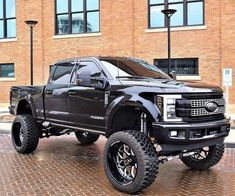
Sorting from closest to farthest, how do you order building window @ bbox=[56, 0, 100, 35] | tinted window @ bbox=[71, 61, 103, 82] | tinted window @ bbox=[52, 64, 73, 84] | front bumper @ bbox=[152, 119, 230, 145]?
front bumper @ bbox=[152, 119, 230, 145], tinted window @ bbox=[71, 61, 103, 82], tinted window @ bbox=[52, 64, 73, 84], building window @ bbox=[56, 0, 100, 35]

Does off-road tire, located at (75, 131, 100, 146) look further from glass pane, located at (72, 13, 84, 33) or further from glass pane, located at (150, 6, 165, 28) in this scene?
glass pane, located at (72, 13, 84, 33)

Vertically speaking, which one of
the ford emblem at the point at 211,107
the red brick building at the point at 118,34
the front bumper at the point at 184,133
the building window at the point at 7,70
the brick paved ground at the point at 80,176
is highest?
the red brick building at the point at 118,34

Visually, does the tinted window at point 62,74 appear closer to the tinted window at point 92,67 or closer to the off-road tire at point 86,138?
the tinted window at point 92,67

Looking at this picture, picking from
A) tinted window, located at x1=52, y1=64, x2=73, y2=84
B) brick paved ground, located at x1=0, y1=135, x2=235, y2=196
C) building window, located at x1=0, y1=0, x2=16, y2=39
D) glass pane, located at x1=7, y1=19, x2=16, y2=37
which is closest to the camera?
brick paved ground, located at x1=0, y1=135, x2=235, y2=196

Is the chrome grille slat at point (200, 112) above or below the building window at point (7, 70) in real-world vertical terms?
below

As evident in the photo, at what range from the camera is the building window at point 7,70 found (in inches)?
979

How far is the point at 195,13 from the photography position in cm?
2003

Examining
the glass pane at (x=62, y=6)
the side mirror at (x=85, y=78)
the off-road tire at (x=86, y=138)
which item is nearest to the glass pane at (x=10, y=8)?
the glass pane at (x=62, y=6)

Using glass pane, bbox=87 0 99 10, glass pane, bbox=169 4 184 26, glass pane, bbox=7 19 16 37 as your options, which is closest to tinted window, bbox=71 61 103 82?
glass pane, bbox=169 4 184 26

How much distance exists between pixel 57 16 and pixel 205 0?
8.42 metres

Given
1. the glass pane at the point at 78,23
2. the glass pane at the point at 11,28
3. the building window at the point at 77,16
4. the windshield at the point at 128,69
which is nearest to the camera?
the windshield at the point at 128,69

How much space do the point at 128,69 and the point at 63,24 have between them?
657 inches

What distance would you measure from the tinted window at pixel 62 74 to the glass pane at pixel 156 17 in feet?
40.6

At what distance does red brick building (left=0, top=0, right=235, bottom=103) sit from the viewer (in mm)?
19312
